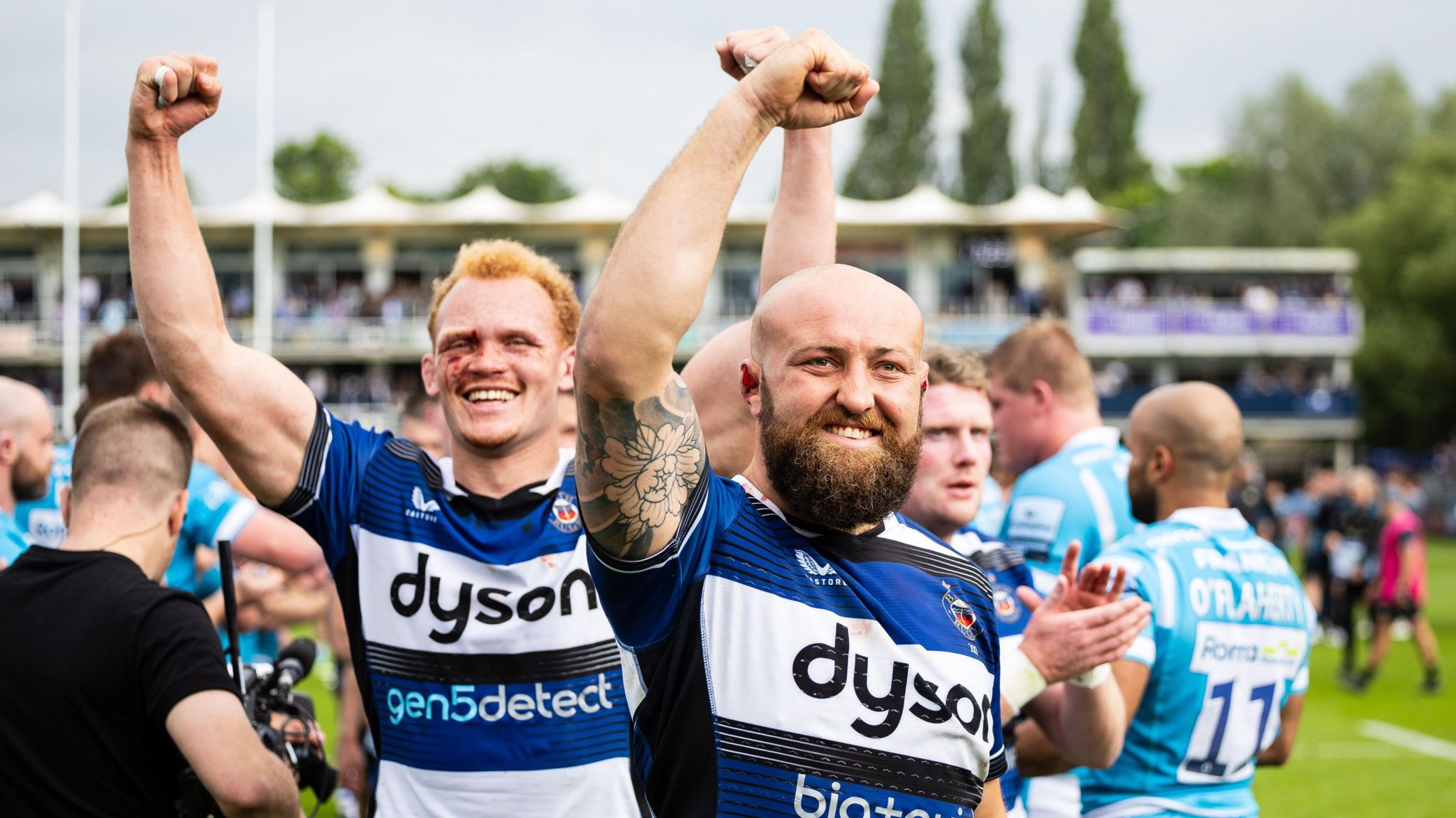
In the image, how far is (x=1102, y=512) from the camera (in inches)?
191

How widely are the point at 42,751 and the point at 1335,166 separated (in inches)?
2583

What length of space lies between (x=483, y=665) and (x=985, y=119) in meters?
58.5

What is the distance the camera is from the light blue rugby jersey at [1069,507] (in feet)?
15.6

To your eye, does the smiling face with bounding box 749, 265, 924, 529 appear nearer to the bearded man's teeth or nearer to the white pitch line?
the bearded man's teeth

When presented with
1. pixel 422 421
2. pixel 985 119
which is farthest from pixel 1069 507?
pixel 985 119

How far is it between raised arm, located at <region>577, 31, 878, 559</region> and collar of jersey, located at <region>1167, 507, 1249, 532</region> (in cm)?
260

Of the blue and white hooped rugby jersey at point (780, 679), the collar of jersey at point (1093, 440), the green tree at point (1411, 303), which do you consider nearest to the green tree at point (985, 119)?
the green tree at point (1411, 303)

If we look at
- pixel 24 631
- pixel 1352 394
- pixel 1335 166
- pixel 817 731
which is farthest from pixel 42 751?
pixel 1335 166

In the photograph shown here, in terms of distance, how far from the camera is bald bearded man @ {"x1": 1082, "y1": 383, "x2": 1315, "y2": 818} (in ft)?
12.9

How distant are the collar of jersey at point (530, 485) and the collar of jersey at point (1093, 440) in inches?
97.8

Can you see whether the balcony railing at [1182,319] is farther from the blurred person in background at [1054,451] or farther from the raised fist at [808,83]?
the raised fist at [808,83]

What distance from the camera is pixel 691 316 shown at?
6.93 feet

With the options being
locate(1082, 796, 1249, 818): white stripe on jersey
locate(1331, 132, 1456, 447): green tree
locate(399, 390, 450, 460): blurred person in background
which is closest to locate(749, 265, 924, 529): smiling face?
locate(1082, 796, 1249, 818): white stripe on jersey

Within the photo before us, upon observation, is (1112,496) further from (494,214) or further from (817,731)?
(494,214)
